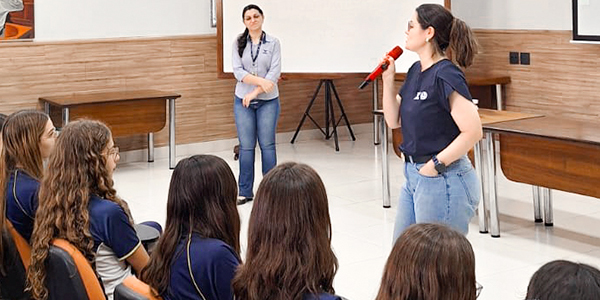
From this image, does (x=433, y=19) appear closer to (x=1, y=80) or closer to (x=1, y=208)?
(x=1, y=208)

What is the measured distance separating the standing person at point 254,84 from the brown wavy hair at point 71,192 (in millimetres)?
3310

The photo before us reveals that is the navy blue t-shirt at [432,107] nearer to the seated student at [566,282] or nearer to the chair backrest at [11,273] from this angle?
the chair backrest at [11,273]

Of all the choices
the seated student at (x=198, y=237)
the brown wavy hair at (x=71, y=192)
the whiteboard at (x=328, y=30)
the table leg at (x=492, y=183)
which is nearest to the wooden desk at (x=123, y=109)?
the whiteboard at (x=328, y=30)

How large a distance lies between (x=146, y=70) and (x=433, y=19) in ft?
16.9

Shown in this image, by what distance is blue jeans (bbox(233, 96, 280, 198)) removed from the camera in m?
6.56

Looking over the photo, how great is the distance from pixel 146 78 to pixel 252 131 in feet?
7.12

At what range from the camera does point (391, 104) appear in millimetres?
3822

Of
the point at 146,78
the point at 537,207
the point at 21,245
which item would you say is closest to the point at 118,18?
the point at 146,78

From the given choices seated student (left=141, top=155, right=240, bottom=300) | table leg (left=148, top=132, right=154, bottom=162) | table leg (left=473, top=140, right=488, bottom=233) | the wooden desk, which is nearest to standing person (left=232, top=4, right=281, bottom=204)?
the wooden desk

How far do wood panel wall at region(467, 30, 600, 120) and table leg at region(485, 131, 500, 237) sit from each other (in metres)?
2.46

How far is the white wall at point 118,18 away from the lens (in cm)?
778

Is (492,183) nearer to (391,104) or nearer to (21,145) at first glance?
(391,104)

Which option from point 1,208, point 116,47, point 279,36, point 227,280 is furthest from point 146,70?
point 227,280

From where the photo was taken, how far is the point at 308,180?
236 cm
